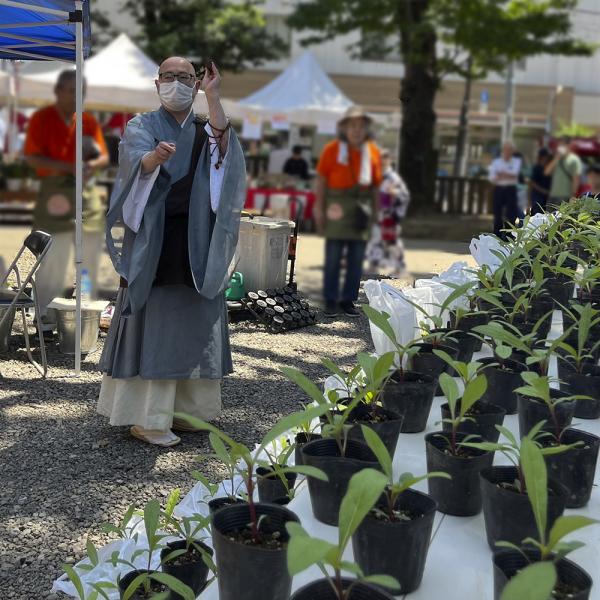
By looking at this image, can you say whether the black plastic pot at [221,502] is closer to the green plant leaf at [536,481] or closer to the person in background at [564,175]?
the green plant leaf at [536,481]

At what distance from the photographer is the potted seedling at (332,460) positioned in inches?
56.7

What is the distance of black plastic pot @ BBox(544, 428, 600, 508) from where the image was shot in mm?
1522

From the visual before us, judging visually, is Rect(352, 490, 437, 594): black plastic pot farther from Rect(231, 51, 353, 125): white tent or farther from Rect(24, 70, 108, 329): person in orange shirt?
Rect(231, 51, 353, 125): white tent

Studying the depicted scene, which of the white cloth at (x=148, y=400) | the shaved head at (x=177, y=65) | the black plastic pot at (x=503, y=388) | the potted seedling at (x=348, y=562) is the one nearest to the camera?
the potted seedling at (x=348, y=562)

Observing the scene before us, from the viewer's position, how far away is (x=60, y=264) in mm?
4777

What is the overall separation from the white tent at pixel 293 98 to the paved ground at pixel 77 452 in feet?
11.8

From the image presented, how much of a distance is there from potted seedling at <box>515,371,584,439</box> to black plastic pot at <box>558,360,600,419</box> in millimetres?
238

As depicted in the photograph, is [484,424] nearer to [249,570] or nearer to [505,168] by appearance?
[249,570]

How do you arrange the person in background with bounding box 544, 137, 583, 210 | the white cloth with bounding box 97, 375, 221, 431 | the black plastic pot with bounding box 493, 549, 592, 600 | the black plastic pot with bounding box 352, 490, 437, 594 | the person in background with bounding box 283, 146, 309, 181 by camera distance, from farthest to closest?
the person in background with bounding box 544, 137, 583, 210 → the person in background with bounding box 283, 146, 309, 181 → the white cloth with bounding box 97, 375, 221, 431 → the black plastic pot with bounding box 352, 490, 437, 594 → the black plastic pot with bounding box 493, 549, 592, 600

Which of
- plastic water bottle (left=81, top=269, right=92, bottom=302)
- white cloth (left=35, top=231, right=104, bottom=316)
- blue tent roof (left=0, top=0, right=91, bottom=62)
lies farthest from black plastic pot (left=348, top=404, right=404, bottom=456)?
plastic water bottle (left=81, top=269, right=92, bottom=302)

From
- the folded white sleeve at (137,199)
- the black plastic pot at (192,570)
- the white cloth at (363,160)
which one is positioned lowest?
the black plastic pot at (192,570)

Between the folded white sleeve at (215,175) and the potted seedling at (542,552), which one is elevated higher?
the folded white sleeve at (215,175)

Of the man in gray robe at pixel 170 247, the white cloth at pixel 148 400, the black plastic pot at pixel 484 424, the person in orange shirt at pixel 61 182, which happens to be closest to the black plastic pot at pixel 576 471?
the black plastic pot at pixel 484 424

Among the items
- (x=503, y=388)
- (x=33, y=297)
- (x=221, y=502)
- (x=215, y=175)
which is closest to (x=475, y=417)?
(x=503, y=388)
